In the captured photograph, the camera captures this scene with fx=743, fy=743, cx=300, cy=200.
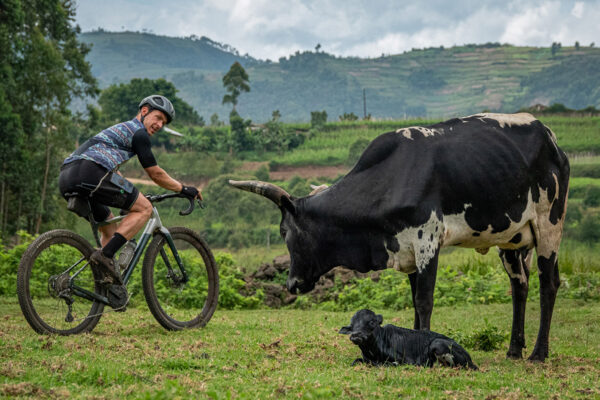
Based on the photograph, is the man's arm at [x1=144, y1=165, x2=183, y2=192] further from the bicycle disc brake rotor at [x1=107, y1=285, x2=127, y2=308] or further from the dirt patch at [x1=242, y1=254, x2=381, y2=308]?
the dirt patch at [x1=242, y1=254, x2=381, y2=308]

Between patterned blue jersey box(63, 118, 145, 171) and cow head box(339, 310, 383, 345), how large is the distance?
2.38 metres

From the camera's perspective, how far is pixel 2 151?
20.8 meters

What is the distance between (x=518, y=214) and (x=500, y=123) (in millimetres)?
859

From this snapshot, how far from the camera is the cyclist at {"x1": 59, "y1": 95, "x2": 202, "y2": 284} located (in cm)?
612

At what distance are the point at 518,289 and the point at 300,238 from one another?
2.02m

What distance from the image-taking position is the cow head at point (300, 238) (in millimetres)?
6547

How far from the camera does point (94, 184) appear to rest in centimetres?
611

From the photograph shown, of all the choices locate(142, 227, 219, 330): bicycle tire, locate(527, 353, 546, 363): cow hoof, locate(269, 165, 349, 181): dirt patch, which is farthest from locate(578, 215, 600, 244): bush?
locate(142, 227, 219, 330): bicycle tire

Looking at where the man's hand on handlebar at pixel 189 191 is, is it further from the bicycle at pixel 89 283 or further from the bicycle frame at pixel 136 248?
the bicycle frame at pixel 136 248

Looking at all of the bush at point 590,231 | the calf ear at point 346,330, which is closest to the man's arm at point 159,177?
the calf ear at point 346,330

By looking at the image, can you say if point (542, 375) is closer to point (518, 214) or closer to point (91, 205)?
point (518, 214)

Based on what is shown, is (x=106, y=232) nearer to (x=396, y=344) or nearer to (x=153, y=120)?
(x=153, y=120)

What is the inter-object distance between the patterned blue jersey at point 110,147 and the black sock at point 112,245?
0.59 metres

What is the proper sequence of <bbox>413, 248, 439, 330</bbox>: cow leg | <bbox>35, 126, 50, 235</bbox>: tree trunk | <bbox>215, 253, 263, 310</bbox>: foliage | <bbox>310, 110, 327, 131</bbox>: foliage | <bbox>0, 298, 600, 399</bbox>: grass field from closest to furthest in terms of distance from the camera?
<bbox>0, 298, 600, 399</bbox>: grass field, <bbox>413, 248, 439, 330</bbox>: cow leg, <bbox>215, 253, 263, 310</bbox>: foliage, <bbox>35, 126, 50, 235</bbox>: tree trunk, <bbox>310, 110, 327, 131</bbox>: foliage
